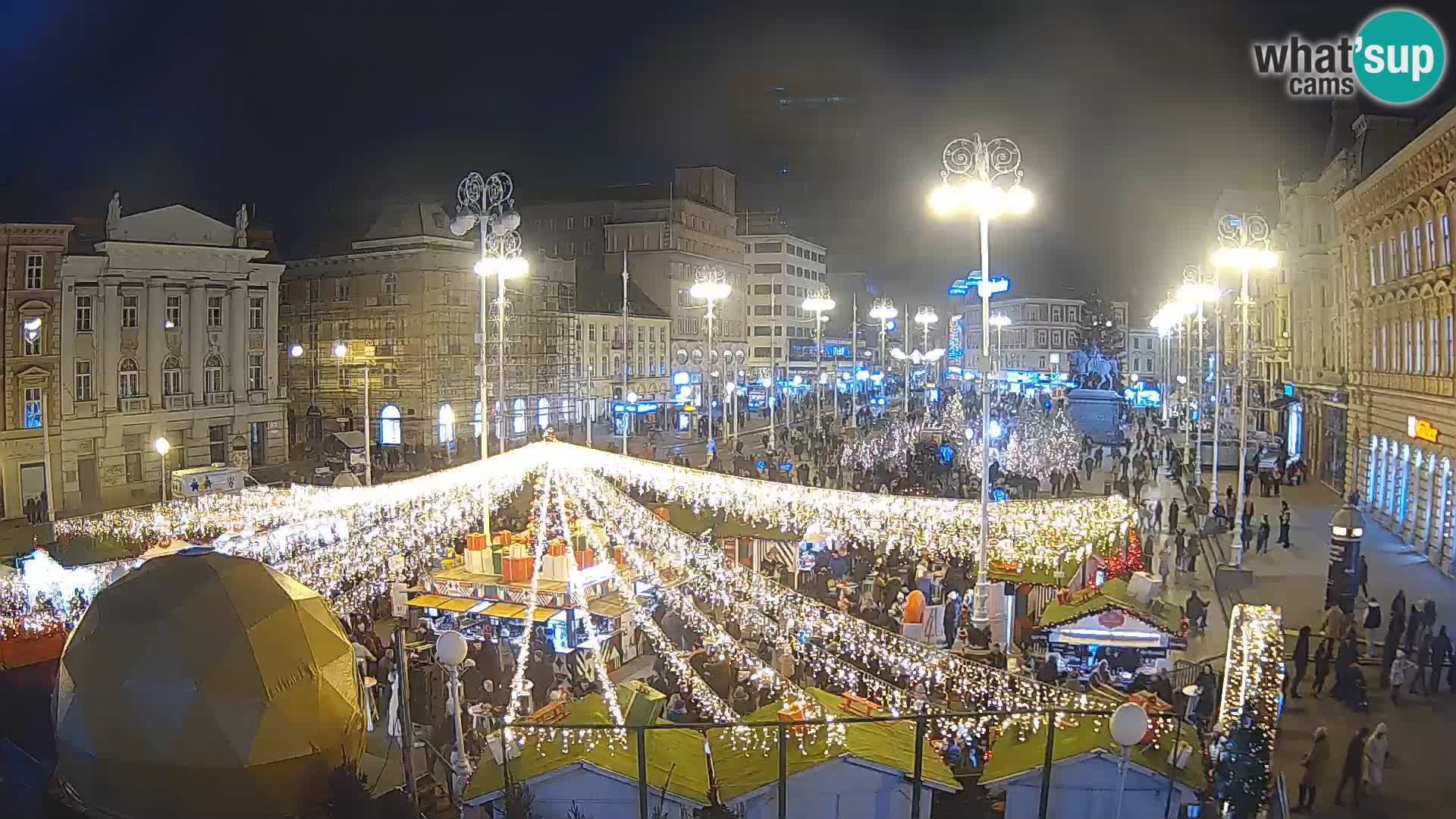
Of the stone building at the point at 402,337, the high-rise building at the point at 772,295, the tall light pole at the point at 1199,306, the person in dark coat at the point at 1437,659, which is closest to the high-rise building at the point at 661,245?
the high-rise building at the point at 772,295

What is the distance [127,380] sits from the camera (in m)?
40.0

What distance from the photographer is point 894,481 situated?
32.5 meters

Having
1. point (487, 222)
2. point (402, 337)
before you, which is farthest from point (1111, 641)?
point (402, 337)

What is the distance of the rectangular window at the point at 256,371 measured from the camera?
45.6m

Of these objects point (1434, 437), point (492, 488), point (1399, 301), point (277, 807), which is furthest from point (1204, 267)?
point (277, 807)

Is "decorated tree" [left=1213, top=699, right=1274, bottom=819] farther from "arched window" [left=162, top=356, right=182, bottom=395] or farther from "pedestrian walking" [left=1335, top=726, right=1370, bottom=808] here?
"arched window" [left=162, top=356, right=182, bottom=395]

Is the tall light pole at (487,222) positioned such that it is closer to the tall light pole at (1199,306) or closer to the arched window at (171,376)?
the arched window at (171,376)

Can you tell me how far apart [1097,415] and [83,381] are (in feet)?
142

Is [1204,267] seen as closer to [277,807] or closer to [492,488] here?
[492,488]

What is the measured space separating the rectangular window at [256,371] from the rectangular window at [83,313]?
770 cm

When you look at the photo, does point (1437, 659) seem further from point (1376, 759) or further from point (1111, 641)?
point (1111, 641)

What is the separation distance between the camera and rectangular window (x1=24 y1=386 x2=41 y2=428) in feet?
116

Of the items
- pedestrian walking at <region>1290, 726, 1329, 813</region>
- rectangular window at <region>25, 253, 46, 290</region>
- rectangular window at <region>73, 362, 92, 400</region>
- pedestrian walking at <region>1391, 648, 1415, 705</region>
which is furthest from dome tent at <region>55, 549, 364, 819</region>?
rectangular window at <region>73, 362, 92, 400</region>

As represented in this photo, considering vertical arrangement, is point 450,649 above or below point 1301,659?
above
